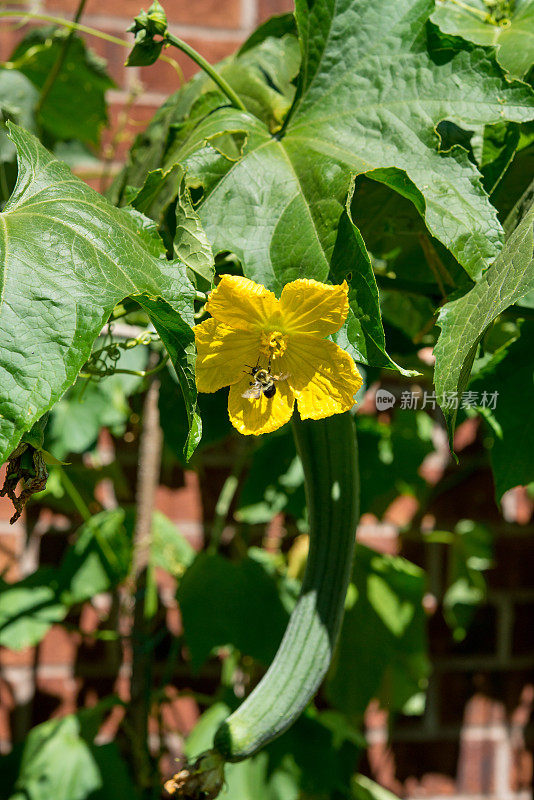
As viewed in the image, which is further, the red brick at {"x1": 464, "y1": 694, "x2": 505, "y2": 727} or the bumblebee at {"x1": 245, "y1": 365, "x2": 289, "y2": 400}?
the red brick at {"x1": 464, "y1": 694, "x2": 505, "y2": 727}

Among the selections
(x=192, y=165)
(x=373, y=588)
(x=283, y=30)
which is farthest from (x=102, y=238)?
(x=373, y=588)

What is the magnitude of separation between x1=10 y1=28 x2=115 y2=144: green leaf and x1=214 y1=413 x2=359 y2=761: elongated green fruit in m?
0.62

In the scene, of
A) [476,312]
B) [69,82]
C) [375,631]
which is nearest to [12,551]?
[375,631]

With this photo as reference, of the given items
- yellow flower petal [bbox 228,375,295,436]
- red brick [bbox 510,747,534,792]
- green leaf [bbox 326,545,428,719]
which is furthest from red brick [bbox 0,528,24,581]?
red brick [bbox 510,747,534,792]

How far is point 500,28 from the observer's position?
563 millimetres

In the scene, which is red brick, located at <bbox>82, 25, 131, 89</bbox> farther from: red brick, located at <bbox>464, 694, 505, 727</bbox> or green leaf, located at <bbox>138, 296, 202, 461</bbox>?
red brick, located at <bbox>464, 694, 505, 727</bbox>

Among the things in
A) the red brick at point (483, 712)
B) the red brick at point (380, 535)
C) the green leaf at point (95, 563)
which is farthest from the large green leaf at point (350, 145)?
the red brick at point (483, 712)

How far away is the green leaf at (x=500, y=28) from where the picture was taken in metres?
0.51

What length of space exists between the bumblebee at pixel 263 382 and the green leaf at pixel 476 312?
0.09 meters

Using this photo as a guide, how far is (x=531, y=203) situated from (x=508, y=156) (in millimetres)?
68

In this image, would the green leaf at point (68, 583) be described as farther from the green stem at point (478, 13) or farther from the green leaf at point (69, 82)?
the green stem at point (478, 13)

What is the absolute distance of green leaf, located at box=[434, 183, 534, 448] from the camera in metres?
0.37

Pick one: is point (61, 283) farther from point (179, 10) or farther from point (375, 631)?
point (179, 10)

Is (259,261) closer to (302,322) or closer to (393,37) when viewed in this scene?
(302,322)
